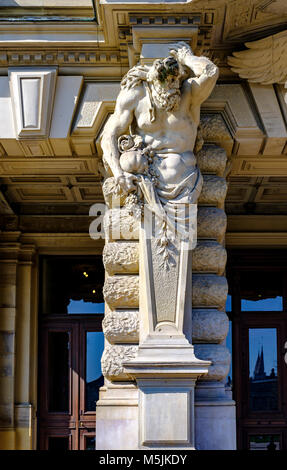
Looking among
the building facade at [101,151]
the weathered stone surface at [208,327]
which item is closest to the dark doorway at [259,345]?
the building facade at [101,151]

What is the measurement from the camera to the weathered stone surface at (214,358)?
344 inches

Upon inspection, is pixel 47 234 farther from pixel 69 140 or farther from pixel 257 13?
pixel 257 13

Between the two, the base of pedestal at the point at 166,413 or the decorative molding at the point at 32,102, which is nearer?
the base of pedestal at the point at 166,413

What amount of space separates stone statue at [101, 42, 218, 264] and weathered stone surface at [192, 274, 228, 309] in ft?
2.25

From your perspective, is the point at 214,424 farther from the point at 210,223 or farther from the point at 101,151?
the point at 101,151

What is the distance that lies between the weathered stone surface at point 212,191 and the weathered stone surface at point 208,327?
48.2 inches

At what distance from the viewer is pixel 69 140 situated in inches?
377

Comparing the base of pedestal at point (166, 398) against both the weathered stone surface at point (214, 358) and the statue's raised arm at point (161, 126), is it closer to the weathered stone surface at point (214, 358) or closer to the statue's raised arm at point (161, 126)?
the weathered stone surface at point (214, 358)

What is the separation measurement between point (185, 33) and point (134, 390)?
3.70m

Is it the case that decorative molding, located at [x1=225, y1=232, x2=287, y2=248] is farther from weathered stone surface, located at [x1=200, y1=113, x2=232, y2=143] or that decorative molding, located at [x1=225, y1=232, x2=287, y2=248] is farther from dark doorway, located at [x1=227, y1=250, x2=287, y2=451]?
weathered stone surface, located at [x1=200, y1=113, x2=232, y2=143]

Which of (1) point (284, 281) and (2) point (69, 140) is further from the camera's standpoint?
(1) point (284, 281)

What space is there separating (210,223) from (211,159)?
721 millimetres

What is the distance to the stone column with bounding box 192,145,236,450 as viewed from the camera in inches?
340
